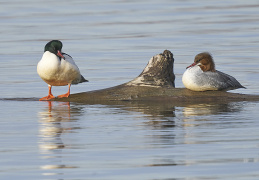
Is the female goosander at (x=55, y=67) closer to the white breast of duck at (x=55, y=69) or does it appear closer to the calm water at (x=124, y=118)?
the white breast of duck at (x=55, y=69)

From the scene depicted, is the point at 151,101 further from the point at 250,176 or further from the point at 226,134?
the point at 250,176

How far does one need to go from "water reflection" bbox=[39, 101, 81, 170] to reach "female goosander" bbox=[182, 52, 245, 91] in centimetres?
202

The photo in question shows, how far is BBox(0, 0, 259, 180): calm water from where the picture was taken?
8.54m

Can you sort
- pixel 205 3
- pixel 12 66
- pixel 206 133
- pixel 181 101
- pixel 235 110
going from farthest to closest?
pixel 205 3 < pixel 12 66 < pixel 181 101 < pixel 235 110 < pixel 206 133

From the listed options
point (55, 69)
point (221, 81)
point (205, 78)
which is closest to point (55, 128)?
point (55, 69)

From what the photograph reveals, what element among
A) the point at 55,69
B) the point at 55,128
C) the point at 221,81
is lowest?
the point at 55,128

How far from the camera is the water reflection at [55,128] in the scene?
29.8 feet

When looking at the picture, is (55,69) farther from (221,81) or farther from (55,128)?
(55,128)

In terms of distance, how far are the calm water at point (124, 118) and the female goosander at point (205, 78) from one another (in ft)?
2.05

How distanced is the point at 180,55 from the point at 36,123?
9259mm

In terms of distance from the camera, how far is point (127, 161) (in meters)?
8.76

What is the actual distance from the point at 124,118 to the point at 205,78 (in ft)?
7.95

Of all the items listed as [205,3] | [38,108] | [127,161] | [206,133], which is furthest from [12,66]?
[205,3]

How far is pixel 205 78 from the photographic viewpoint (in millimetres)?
13867
